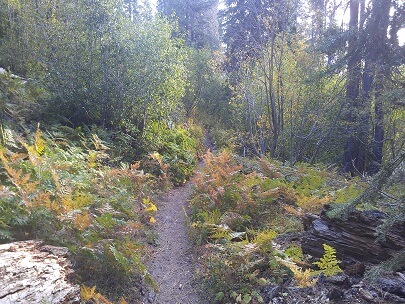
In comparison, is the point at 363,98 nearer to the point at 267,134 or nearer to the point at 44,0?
the point at 267,134

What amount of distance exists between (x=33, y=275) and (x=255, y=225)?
172 inches

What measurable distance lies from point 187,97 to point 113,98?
10.9m

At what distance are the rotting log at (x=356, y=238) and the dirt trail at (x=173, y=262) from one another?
204cm

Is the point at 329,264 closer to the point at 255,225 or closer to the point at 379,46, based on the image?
the point at 255,225

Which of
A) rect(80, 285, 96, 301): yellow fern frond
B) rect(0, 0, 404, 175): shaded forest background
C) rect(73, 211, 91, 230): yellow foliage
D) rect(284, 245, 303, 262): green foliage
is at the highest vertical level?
rect(0, 0, 404, 175): shaded forest background

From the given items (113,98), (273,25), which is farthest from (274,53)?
(113,98)

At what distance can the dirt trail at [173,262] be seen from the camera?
205 inches

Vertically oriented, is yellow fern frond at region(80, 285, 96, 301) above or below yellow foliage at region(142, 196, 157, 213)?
above

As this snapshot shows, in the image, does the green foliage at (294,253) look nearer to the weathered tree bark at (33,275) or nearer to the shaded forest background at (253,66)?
the weathered tree bark at (33,275)

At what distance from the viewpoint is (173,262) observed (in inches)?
250

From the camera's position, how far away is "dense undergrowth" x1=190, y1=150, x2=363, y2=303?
472 centimetres

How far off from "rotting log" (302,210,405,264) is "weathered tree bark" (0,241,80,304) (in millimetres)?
3380

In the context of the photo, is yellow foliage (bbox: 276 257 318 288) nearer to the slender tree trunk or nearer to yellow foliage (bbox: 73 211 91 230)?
yellow foliage (bbox: 73 211 91 230)

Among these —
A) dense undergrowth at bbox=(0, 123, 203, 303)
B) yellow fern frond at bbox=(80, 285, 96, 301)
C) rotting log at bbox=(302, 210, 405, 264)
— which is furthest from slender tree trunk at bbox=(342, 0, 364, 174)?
yellow fern frond at bbox=(80, 285, 96, 301)
